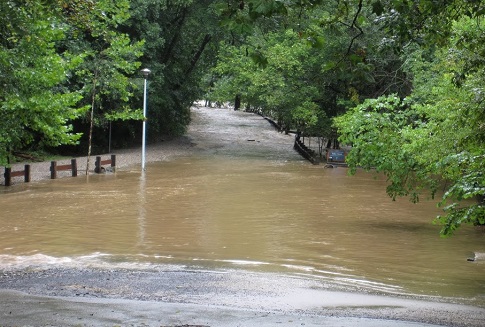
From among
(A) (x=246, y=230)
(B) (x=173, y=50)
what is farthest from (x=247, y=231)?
(B) (x=173, y=50)

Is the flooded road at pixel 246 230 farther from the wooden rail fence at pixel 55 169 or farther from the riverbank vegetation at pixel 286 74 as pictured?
the riverbank vegetation at pixel 286 74

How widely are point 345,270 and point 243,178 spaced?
1686cm

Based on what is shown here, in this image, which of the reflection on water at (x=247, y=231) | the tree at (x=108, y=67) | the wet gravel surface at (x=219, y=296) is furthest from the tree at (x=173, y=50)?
the wet gravel surface at (x=219, y=296)

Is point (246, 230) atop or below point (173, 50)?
below

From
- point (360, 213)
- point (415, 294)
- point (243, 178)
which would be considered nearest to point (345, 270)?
point (415, 294)

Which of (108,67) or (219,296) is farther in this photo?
(108,67)

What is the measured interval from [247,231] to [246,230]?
16cm

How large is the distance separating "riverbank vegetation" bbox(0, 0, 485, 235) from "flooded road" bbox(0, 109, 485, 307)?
4.41 feet

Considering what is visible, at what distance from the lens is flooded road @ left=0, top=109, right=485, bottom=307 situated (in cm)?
1234

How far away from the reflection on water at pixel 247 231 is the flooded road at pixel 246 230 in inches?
1.2

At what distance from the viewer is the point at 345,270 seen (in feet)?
40.5

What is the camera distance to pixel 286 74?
39.1 m

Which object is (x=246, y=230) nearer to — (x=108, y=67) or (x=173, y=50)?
(x=108, y=67)

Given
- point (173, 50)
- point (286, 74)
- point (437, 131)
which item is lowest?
point (437, 131)
